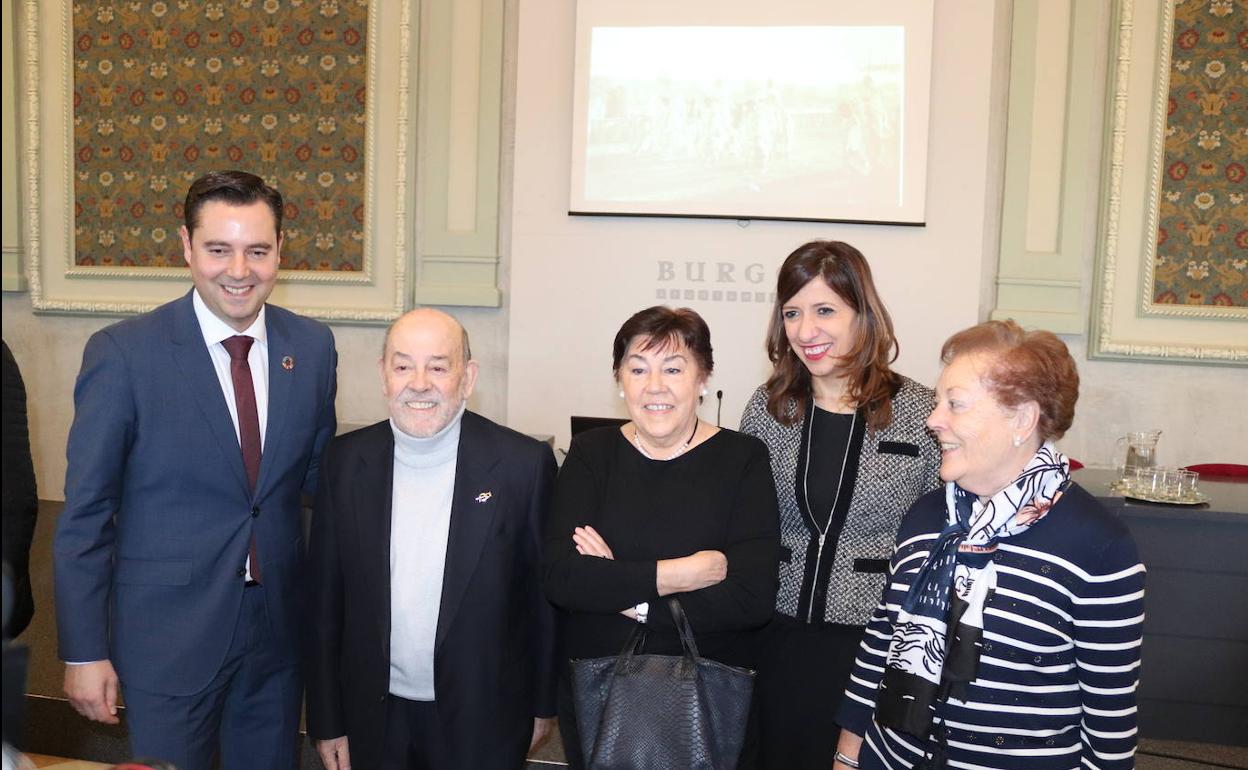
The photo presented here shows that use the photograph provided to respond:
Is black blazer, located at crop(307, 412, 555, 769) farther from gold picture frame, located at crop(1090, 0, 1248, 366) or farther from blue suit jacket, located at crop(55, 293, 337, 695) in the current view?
gold picture frame, located at crop(1090, 0, 1248, 366)

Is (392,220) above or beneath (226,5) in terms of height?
beneath

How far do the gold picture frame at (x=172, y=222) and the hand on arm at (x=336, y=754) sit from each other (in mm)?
4013

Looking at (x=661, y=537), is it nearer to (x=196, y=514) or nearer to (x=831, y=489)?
(x=831, y=489)

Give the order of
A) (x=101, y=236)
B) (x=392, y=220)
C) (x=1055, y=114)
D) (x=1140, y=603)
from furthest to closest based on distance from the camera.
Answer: (x=101, y=236) < (x=392, y=220) < (x=1055, y=114) < (x=1140, y=603)

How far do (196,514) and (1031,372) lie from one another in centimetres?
177

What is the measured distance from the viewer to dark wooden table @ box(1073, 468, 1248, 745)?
3.52 meters

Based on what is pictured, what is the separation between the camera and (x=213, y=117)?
622 centimetres

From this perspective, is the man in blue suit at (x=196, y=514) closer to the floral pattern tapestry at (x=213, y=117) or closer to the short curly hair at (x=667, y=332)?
the short curly hair at (x=667, y=332)

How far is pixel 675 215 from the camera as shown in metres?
5.73

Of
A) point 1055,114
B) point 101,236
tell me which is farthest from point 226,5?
point 1055,114

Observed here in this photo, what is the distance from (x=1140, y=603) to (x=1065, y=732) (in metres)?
0.27

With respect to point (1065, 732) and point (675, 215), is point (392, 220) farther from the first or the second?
point (1065, 732)


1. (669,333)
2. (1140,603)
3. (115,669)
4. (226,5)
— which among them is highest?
(226,5)

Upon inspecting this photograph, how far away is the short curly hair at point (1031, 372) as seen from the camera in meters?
1.82
